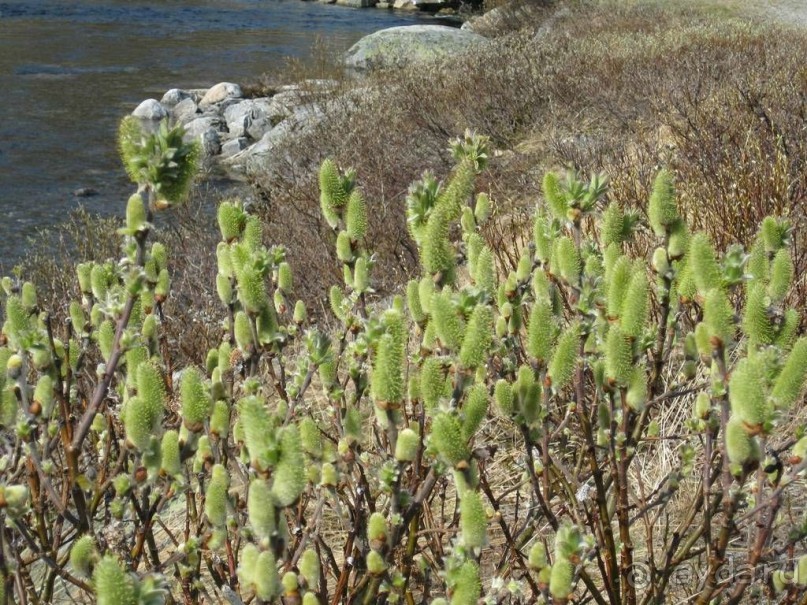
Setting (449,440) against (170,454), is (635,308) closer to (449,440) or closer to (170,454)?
(449,440)

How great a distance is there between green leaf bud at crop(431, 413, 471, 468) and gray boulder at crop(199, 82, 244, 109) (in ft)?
45.7

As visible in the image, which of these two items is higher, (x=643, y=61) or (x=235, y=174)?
(x=643, y=61)

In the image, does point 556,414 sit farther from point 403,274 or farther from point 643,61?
point 643,61

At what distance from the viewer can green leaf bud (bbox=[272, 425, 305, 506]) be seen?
3.48 ft

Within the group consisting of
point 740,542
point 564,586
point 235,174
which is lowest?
point 235,174

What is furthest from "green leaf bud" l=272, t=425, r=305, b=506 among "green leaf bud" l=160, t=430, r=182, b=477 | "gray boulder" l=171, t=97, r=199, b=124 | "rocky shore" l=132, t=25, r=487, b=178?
"gray boulder" l=171, t=97, r=199, b=124

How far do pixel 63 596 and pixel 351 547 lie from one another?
1.22 m

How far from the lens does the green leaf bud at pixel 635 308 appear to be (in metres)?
1.42

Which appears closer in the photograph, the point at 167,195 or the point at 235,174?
the point at 167,195

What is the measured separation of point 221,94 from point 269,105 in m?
1.66

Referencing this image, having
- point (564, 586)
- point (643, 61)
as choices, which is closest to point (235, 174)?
point (643, 61)

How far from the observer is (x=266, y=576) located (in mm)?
1073

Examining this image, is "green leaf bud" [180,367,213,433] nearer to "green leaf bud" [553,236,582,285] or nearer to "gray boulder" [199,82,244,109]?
"green leaf bud" [553,236,582,285]

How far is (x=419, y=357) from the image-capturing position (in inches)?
63.0
